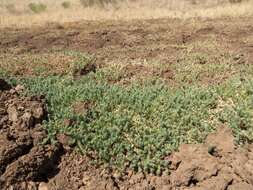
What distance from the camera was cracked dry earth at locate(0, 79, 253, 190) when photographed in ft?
20.1

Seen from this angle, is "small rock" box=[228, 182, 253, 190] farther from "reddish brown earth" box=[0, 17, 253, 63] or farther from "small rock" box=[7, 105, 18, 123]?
"reddish brown earth" box=[0, 17, 253, 63]

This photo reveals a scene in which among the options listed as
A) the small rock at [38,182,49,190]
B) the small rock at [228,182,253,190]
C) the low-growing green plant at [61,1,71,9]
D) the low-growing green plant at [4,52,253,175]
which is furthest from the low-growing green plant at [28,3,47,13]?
the small rock at [228,182,253,190]

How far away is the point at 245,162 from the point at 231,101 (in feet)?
4.40

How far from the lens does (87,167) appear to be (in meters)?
6.35

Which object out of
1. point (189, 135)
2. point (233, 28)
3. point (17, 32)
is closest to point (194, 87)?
point (189, 135)

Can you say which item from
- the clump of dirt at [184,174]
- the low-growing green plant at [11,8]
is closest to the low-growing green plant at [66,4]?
the low-growing green plant at [11,8]

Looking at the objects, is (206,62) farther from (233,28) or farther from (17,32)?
(17,32)

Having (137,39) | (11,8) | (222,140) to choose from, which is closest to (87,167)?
(222,140)

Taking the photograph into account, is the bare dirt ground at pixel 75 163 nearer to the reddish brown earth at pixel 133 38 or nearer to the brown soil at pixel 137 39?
the brown soil at pixel 137 39

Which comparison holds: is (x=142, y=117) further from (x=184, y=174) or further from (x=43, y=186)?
(x=43, y=186)

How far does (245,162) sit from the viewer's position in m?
6.32

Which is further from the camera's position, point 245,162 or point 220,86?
point 220,86

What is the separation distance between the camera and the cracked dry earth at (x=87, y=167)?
20.1ft

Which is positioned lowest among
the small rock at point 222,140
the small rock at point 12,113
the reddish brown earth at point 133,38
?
the small rock at point 222,140
